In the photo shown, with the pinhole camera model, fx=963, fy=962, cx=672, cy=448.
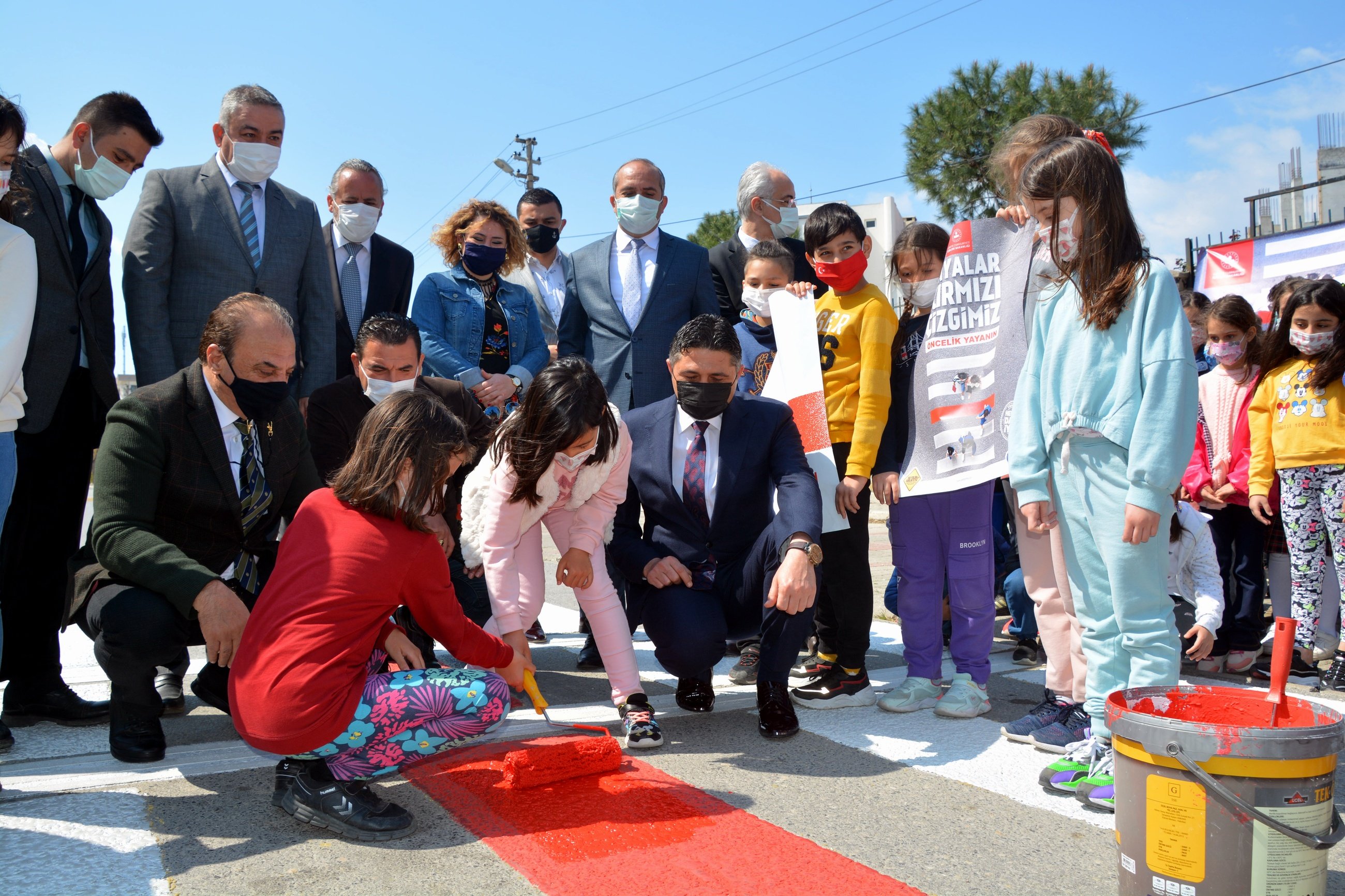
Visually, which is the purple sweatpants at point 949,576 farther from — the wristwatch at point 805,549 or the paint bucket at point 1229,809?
the paint bucket at point 1229,809

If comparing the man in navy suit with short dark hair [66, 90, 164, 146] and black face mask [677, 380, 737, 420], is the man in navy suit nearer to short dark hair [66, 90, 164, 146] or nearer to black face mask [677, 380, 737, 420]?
black face mask [677, 380, 737, 420]

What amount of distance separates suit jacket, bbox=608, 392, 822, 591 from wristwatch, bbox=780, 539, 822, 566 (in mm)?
301

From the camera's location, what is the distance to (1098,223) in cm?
275

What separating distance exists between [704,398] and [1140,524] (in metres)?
1.55

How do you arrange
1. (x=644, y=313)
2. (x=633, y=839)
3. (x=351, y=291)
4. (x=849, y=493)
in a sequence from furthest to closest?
(x=351, y=291) → (x=644, y=313) → (x=849, y=493) → (x=633, y=839)

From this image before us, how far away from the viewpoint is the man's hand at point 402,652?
9.26 ft

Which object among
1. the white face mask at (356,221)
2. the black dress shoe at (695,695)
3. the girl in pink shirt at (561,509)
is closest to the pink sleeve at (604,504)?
the girl in pink shirt at (561,509)

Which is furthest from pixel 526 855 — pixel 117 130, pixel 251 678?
pixel 117 130

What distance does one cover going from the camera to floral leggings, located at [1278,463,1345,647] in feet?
14.2

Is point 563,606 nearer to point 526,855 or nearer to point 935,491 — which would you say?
point 935,491

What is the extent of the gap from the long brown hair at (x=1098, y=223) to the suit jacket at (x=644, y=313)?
2238 millimetres

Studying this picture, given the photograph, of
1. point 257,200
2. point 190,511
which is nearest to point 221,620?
point 190,511

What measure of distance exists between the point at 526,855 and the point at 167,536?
1662 millimetres

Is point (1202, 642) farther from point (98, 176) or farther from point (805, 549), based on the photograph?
point (98, 176)
